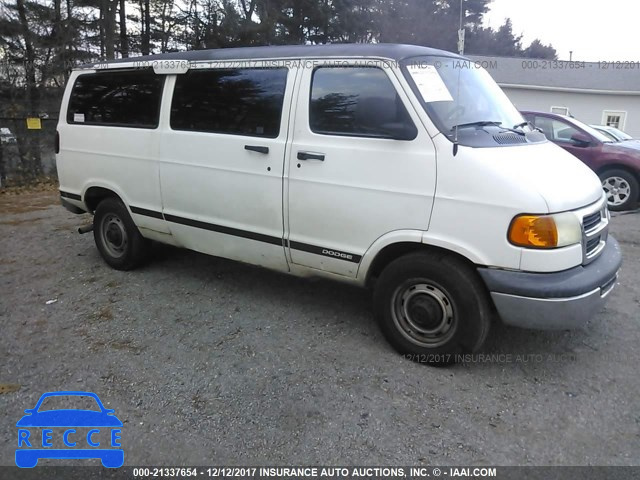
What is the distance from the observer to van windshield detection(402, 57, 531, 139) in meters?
3.12

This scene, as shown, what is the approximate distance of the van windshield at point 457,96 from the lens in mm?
3125

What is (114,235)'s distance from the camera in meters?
4.93

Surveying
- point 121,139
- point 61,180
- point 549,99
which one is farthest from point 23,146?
point 549,99

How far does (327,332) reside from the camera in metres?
3.74

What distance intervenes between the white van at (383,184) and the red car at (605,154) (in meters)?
5.47

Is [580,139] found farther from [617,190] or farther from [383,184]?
[383,184]

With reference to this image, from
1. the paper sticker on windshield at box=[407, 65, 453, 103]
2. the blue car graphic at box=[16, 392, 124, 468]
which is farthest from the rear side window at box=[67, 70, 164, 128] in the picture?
the blue car graphic at box=[16, 392, 124, 468]

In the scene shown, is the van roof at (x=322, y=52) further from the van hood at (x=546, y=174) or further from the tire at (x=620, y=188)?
the tire at (x=620, y=188)

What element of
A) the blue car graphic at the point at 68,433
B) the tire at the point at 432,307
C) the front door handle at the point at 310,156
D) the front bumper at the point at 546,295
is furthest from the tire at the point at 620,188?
the blue car graphic at the point at 68,433

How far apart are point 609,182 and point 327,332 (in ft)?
22.9

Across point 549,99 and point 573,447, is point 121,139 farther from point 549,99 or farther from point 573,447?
point 549,99

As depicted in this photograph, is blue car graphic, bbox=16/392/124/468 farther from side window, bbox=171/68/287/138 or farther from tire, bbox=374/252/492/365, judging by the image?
side window, bbox=171/68/287/138

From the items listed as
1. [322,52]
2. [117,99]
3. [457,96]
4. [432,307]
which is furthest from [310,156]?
[117,99]

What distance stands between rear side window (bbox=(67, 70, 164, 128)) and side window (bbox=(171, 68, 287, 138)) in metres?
0.30
